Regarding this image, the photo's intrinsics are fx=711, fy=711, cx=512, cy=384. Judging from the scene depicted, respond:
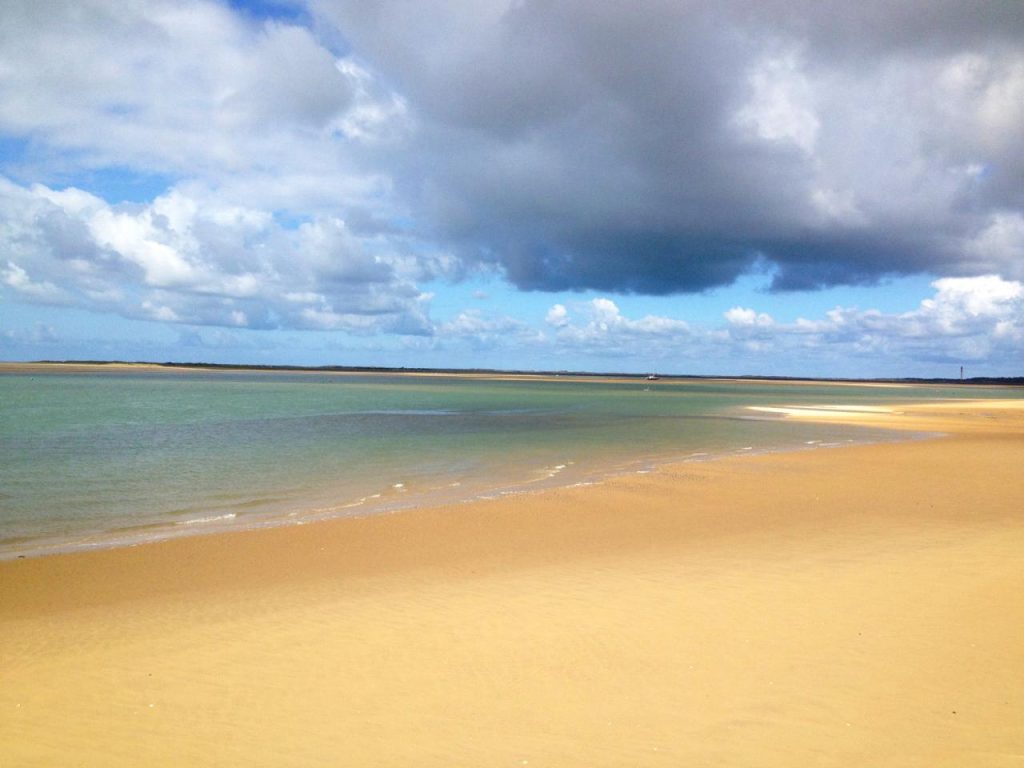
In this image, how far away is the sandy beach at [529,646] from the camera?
15.9 ft

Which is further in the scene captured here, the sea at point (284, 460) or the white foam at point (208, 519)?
the sea at point (284, 460)

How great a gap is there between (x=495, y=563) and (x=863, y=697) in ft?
17.4

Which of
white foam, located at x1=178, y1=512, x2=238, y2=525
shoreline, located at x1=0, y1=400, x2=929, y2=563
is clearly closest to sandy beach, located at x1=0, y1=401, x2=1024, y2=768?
shoreline, located at x1=0, y1=400, x2=929, y2=563

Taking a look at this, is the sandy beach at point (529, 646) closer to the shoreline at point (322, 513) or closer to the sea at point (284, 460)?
the shoreline at point (322, 513)

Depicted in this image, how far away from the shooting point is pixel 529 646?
21.4ft

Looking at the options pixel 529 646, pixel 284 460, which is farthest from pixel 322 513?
pixel 284 460

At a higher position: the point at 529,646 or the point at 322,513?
the point at 529,646

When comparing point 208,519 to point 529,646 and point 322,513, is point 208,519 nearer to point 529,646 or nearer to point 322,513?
point 322,513

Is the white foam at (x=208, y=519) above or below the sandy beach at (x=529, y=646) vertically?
below

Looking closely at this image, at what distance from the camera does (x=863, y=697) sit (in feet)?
17.6

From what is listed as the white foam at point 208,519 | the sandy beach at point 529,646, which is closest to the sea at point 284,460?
the white foam at point 208,519

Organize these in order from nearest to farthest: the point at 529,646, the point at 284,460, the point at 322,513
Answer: the point at 529,646
the point at 322,513
the point at 284,460

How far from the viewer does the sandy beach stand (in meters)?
4.84

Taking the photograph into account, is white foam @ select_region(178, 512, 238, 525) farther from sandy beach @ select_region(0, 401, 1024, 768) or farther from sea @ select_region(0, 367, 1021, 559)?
sandy beach @ select_region(0, 401, 1024, 768)
